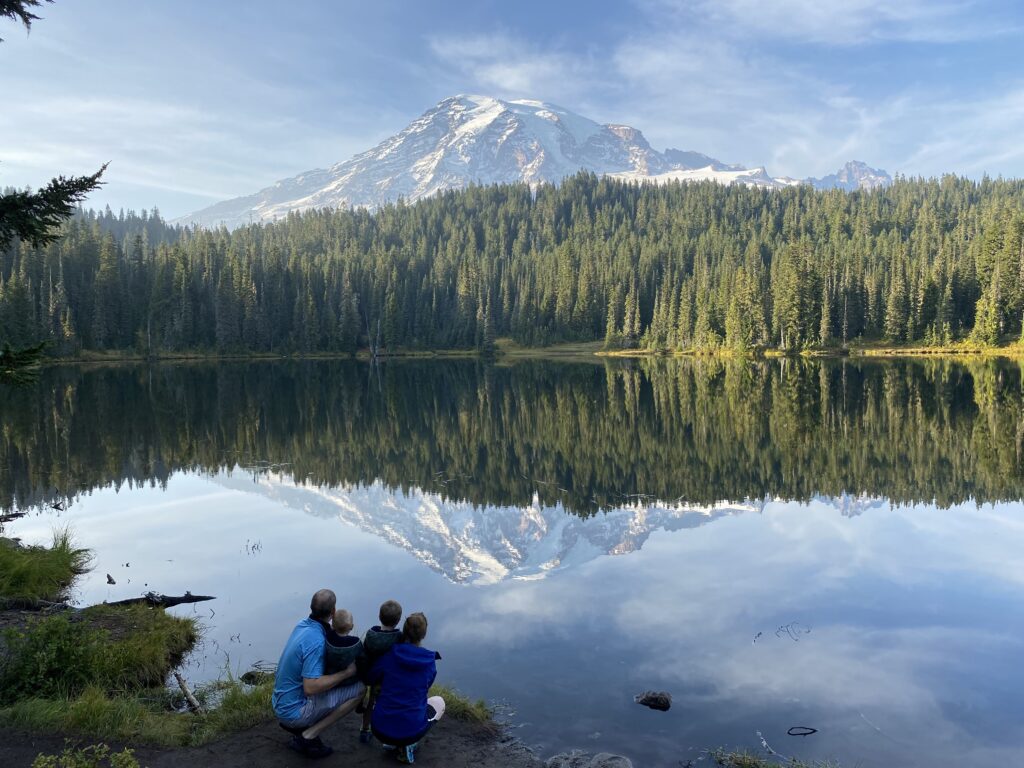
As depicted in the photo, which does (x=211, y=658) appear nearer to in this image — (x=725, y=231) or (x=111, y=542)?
(x=111, y=542)

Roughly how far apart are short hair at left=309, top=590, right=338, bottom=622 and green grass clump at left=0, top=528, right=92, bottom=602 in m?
8.46

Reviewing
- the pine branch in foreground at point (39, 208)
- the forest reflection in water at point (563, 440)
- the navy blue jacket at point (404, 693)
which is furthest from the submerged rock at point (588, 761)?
the forest reflection in water at point (563, 440)

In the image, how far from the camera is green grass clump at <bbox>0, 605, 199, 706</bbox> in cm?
891

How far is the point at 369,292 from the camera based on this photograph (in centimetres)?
14788

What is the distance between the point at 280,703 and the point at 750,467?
2098 centimetres

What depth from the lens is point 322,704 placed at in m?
7.75

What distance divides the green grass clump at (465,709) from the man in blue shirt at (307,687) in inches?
72.4

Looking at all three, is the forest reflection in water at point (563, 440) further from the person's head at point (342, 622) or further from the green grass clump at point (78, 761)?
the green grass clump at point (78, 761)

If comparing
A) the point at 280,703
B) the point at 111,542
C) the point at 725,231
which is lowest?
the point at 111,542

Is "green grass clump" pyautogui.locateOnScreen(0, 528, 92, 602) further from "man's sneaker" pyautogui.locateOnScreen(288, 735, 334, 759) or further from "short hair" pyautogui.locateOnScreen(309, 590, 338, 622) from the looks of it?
"short hair" pyautogui.locateOnScreen(309, 590, 338, 622)

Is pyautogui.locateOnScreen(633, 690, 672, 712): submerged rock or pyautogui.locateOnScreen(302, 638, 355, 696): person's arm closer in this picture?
pyautogui.locateOnScreen(302, 638, 355, 696): person's arm

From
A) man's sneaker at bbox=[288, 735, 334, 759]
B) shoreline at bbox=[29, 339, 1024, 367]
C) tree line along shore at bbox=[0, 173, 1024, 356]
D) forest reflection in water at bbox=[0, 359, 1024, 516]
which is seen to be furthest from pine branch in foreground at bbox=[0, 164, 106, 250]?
tree line along shore at bbox=[0, 173, 1024, 356]

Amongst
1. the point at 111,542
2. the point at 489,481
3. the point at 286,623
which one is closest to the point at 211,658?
the point at 286,623

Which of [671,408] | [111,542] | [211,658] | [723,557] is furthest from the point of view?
[671,408]
